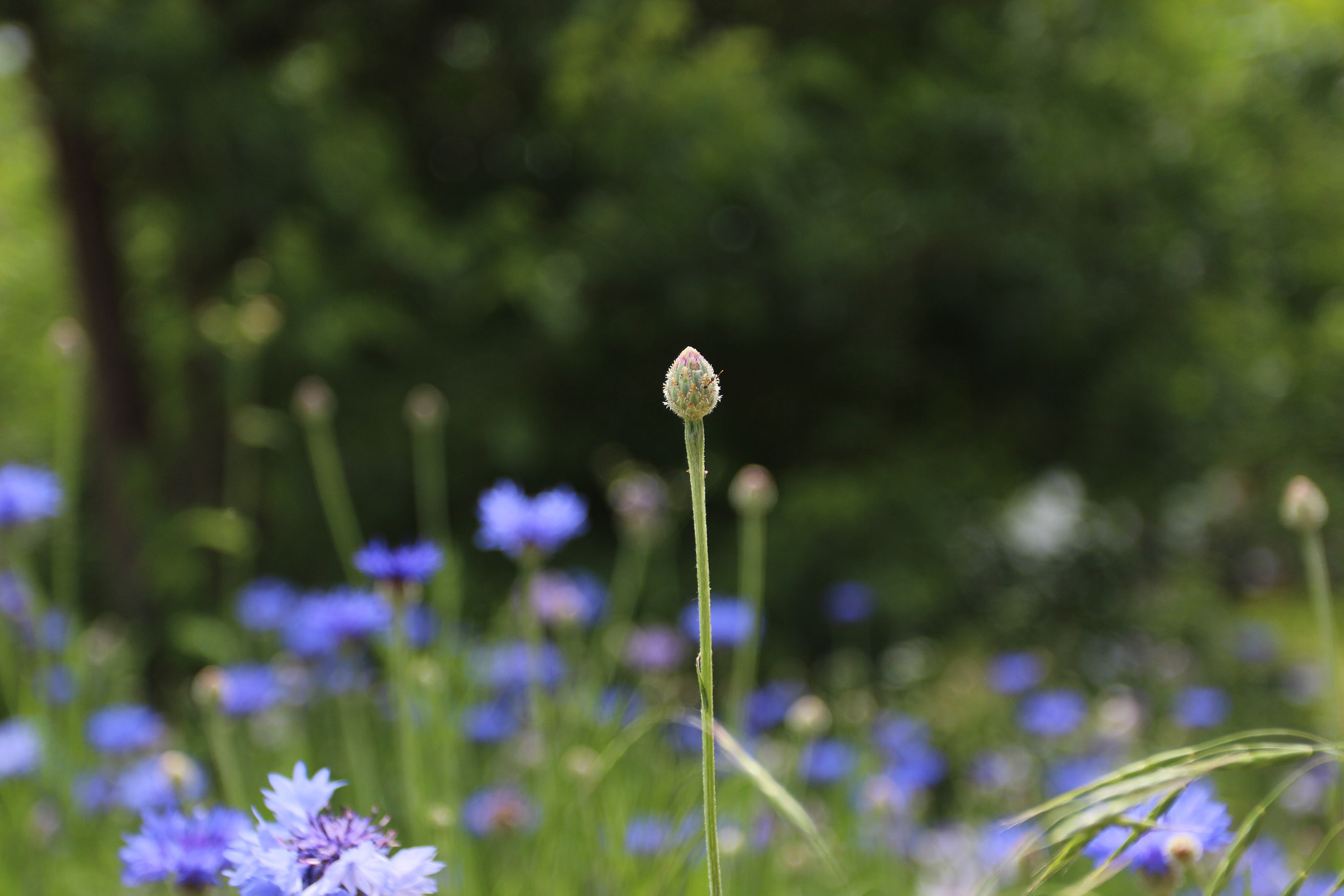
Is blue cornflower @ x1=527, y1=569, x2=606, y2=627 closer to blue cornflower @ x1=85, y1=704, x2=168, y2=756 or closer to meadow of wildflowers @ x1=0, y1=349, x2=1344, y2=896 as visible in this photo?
meadow of wildflowers @ x1=0, y1=349, x2=1344, y2=896

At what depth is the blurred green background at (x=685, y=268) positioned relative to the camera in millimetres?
3391

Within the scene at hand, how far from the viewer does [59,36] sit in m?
3.58

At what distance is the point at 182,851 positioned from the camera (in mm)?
963

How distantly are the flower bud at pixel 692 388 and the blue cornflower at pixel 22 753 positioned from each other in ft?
5.42

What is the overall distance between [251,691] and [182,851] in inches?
42.5

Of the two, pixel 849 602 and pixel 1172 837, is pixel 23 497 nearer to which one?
pixel 1172 837

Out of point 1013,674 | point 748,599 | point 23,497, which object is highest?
point 748,599

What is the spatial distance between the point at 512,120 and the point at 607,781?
2939 millimetres

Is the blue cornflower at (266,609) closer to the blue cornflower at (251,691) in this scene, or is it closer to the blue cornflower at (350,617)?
the blue cornflower at (251,691)

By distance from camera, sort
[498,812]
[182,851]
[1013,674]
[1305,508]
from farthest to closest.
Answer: [1013,674] → [498,812] → [1305,508] → [182,851]

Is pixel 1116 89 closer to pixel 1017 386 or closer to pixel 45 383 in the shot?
pixel 1017 386

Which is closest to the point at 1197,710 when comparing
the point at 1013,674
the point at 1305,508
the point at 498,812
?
the point at 1013,674

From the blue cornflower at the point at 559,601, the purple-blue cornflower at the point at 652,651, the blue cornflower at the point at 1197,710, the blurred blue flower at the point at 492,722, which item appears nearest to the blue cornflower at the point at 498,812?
the blurred blue flower at the point at 492,722

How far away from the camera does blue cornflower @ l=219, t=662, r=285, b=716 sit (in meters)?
1.96
